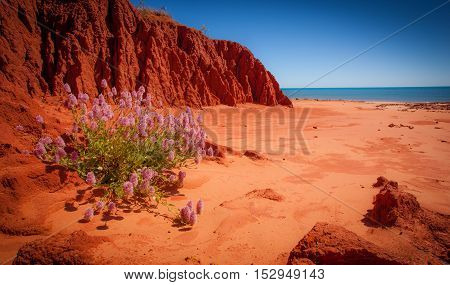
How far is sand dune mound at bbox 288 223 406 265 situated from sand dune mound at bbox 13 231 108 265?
6.47 ft

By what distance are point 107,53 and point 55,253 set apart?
14706 millimetres

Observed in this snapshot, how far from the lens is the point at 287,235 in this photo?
3.46 m

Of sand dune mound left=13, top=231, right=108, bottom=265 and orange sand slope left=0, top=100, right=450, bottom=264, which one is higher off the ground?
sand dune mound left=13, top=231, right=108, bottom=265

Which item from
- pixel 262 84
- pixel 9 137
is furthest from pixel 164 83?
pixel 9 137

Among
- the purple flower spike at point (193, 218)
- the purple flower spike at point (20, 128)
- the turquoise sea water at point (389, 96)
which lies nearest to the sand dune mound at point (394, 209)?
the purple flower spike at point (193, 218)

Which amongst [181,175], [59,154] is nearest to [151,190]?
[181,175]

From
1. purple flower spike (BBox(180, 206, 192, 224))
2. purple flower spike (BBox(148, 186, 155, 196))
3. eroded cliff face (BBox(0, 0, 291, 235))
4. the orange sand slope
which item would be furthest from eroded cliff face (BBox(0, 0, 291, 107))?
purple flower spike (BBox(180, 206, 192, 224))

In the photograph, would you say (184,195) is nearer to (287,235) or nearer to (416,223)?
(287,235)

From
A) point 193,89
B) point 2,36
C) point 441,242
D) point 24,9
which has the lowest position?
point 441,242

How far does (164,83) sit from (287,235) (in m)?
15.9

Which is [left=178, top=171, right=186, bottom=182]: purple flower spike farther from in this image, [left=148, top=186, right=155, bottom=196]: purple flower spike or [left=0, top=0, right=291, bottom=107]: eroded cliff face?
[left=0, top=0, right=291, bottom=107]: eroded cliff face

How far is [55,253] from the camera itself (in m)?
2.46

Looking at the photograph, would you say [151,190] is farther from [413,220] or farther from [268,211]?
[413,220]

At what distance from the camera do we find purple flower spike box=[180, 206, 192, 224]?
3.50 metres
